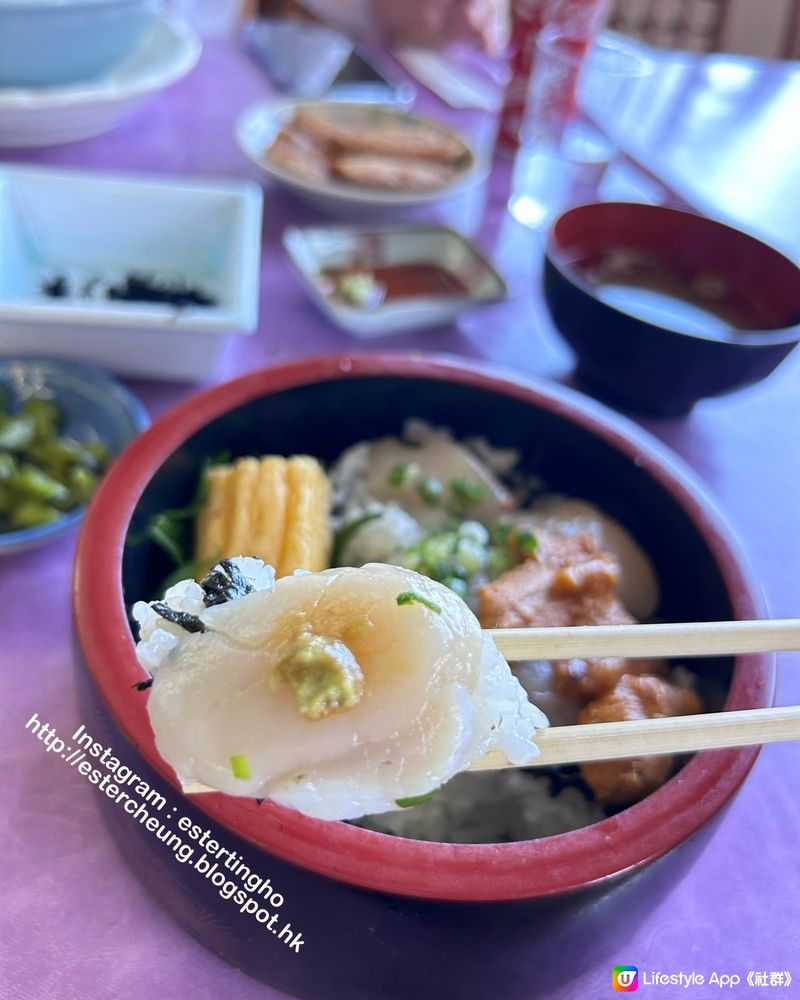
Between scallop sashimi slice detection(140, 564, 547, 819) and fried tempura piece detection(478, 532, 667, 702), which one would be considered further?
fried tempura piece detection(478, 532, 667, 702)

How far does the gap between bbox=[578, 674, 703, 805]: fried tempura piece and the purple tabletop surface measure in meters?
0.10

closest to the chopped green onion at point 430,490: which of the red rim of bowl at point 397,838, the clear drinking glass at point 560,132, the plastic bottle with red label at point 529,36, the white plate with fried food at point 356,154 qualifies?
the red rim of bowl at point 397,838

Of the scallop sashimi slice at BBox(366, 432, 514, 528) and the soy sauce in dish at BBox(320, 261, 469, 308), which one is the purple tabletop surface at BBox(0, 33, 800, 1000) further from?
the scallop sashimi slice at BBox(366, 432, 514, 528)

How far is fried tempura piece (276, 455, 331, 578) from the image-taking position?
0.78 m

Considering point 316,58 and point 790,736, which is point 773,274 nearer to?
point 790,736

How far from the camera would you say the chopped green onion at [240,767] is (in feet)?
1.42

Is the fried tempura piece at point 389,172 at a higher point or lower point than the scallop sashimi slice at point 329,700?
lower

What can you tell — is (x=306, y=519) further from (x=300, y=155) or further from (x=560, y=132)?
(x=560, y=132)

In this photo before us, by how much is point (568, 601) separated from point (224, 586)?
38 cm

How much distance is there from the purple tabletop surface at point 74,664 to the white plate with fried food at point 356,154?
8cm

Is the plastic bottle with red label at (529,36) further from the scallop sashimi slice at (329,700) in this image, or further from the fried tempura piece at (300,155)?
the scallop sashimi slice at (329,700)

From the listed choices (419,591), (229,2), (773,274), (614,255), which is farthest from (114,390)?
(229,2)

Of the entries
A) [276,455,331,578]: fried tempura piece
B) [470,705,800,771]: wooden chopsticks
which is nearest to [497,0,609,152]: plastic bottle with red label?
[276,455,331,578]: fried tempura piece

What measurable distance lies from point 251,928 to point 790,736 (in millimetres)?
394
